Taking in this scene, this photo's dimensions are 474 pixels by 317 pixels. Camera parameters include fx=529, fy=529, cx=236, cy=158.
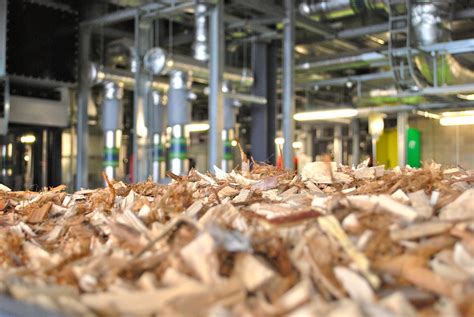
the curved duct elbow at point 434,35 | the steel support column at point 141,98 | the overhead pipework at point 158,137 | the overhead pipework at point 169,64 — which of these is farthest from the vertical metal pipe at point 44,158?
the curved duct elbow at point 434,35

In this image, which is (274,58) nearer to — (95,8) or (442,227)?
(95,8)

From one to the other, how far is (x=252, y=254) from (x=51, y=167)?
5.43 m

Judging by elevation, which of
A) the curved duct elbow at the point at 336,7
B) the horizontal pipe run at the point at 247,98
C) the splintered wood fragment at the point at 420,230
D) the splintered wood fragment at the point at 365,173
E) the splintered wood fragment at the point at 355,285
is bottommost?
the splintered wood fragment at the point at 355,285

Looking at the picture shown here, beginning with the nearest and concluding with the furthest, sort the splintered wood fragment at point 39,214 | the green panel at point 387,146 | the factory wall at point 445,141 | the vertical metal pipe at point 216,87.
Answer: the splintered wood fragment at point 39,214 < the vertical metal pipe at point 216,87 < the factory wall at point 445,141 < the green panel at point 387,146

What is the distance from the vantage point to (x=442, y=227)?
1.12 m

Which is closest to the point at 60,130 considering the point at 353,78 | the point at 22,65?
the point at 22,65

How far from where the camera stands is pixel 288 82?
19.7ft

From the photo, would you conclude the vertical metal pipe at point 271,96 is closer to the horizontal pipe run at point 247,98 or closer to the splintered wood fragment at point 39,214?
the horizontal pipe run at point 247,98

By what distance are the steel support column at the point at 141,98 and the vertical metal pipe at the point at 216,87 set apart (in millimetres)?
1039

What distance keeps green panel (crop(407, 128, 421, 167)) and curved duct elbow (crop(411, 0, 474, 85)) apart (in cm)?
355

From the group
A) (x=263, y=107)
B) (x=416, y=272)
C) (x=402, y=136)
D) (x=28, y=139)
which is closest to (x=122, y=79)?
(x=28, y=139)

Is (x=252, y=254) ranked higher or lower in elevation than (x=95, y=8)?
lower

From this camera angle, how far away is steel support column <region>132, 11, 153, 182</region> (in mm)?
5754

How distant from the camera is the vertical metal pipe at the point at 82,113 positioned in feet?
20.3
